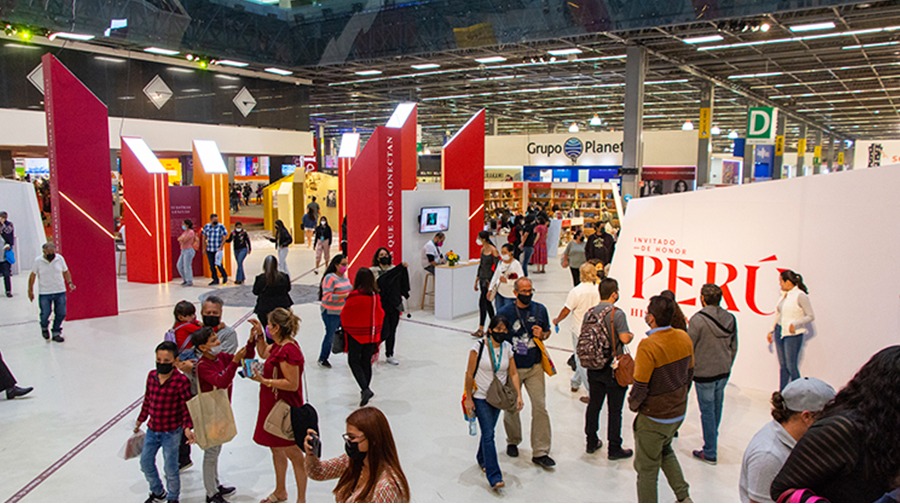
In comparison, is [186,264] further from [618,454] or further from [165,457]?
[618,454]

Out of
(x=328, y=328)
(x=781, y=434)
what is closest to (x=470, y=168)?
(x=328, y=328)

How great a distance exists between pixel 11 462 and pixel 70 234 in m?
5.21

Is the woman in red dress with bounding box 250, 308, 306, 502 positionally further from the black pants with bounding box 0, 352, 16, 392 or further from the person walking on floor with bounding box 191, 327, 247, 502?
the black pants with bounding box 0, 352, 16, 392

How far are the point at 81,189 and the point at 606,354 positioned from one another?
26.4 ft

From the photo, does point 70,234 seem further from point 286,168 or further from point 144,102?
point 286,168

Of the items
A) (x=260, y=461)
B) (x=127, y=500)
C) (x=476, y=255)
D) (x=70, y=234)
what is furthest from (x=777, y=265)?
(x=70, y=234)

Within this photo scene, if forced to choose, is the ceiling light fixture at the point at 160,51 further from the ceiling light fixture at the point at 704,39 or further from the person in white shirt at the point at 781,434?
the person in white shirt at the point at 781,434

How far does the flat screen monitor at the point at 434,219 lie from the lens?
10273 millimetres

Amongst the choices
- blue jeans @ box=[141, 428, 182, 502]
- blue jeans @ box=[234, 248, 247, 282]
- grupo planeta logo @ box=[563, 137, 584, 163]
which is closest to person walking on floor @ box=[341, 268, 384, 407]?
blue jeans @ box=[141, 428, 182, 502]

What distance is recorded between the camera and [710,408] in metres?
4.55

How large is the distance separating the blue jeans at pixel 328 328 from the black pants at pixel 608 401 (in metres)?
3.00

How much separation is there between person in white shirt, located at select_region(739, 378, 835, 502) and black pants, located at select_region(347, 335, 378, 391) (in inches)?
152

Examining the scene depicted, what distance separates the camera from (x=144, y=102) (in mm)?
16562

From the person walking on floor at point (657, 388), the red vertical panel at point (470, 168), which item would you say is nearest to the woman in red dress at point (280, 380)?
the person walking on floor at point (657, 388)
